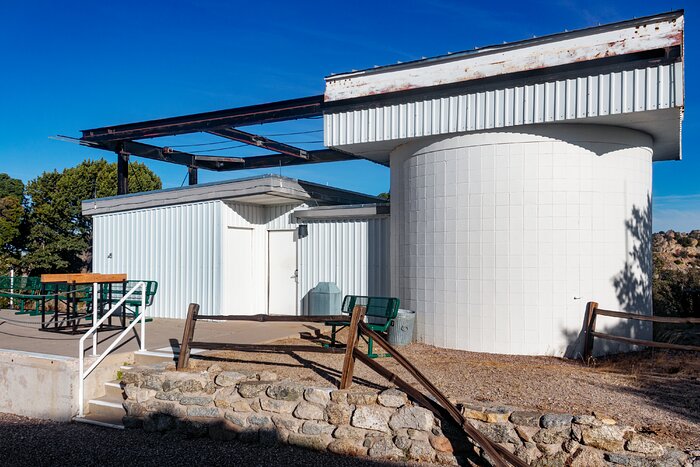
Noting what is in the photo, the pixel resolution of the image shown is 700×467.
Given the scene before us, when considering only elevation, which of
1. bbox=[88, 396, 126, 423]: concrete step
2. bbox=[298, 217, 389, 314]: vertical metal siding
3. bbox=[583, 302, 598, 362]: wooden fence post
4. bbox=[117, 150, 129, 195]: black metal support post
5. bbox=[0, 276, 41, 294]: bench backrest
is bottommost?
bbox=[88, 396, 126, 423]: concrete step

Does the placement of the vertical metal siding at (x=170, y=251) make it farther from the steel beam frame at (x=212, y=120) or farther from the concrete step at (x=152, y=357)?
the concrete step at (x=152, y=357)

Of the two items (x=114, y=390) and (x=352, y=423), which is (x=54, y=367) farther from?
(x=352, y=423)

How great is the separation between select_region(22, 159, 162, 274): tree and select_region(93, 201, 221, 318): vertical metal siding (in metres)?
12.4

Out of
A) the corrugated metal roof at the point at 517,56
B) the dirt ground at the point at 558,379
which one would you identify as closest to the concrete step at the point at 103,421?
the dirt ground at the point at 558,379

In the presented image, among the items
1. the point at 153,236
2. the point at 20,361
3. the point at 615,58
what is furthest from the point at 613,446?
the point at 153,236

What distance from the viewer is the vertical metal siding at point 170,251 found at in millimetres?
12164

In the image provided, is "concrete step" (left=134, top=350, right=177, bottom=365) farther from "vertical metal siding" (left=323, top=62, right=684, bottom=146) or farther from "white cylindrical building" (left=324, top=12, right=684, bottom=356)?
"vertical metal siding" (left=323, top=62, right=684, bottom=146)

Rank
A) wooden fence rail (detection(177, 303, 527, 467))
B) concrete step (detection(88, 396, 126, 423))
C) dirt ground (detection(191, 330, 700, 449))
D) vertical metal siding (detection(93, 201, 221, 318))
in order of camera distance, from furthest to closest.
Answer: vertical metal siding (detection(93, 201, 221, 318)) → concrete step (detection(88, 396, 126, 423)) → dirt ground (detection(191, 330, 700, 449)) → wooden fence rail (detection(177, 303, 527, 467))

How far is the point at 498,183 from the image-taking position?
8562 millimetres

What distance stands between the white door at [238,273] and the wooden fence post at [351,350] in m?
6.15

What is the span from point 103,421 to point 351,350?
133 inches

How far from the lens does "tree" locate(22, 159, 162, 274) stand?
24547 mm

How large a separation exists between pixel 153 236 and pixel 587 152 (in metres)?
9.52

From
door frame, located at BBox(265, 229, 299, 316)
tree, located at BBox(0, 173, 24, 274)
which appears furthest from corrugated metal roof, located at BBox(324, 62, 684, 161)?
tree, located at BBox(0, 173, 24, 274)
